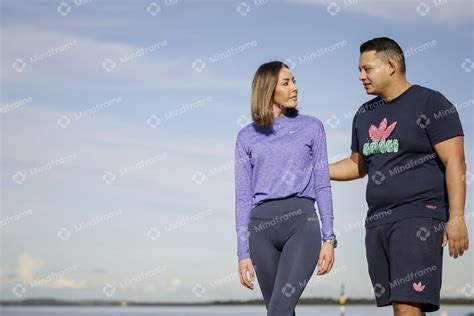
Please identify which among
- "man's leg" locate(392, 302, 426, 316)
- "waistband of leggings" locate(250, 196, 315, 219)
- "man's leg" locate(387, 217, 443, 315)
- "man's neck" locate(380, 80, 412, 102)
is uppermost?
"man's neck" locate(380, 80, 412, 102)

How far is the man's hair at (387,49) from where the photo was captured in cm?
525

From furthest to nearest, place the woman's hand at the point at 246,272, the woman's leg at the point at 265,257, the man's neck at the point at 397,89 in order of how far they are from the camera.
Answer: the man's neck at the point at 397,89
the woman's hand at the point at 246,272
the woman's leg at the point at 265,257

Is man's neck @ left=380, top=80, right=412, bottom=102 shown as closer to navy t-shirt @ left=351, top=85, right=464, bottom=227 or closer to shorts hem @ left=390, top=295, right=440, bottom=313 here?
navy t-shirt @ left=351, top=85, right=464, bottom=227

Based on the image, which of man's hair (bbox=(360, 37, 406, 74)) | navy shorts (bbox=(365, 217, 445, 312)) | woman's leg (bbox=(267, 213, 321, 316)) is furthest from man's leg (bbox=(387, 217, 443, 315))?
man's hair (bbox=(360, 37, 406, 74))

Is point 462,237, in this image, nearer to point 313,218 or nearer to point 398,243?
point 398,243

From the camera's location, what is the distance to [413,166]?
16.8ft

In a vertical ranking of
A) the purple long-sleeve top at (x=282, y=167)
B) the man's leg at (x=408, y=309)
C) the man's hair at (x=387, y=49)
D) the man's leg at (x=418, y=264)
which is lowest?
the man's leg at (x=408, y=309)

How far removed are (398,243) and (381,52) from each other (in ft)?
3.98

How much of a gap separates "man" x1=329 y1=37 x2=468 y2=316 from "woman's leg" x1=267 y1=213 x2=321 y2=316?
0.47 metres

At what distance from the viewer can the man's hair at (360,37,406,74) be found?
5.25m

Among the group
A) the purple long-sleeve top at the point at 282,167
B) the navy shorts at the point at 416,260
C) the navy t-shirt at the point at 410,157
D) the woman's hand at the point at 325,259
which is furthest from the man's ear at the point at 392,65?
the woman's hand at the point at 325,259

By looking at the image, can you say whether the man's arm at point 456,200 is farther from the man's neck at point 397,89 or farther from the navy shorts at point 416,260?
the man's neck at point 397,89

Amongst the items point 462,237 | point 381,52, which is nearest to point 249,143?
point 381,52

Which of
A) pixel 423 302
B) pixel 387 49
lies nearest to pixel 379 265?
pixel 423 302
